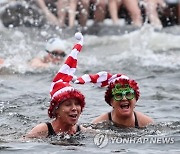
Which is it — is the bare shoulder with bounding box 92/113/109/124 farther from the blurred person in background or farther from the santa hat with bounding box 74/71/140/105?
the blurred person in background

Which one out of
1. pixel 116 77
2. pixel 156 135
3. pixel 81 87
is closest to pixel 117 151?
pixel 156 135

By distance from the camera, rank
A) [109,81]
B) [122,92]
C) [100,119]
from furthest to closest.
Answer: [100,119] → [109,81] → [122,92]

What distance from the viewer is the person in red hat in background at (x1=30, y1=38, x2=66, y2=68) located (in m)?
13.8

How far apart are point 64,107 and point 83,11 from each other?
397 inches

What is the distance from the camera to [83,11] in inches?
718

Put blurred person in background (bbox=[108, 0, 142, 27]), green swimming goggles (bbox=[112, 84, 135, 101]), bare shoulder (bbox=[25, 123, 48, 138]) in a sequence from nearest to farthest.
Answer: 1. bare shoulder (bbox=[25, 123, 48, 138])
2. green swimming goggles (bbox=[112, 84, 135, 101])
3. blurred person in background (bbox=[108, 0, 142, 27])

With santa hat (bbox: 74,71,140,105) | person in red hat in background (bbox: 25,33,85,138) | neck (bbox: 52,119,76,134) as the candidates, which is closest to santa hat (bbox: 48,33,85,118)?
person in red hat in background (bbox: 25,33,85,138)

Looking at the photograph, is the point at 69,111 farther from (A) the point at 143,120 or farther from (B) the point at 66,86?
(A) the point at 143,120

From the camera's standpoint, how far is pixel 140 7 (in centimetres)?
1811

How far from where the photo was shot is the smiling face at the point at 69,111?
8289 millimetres

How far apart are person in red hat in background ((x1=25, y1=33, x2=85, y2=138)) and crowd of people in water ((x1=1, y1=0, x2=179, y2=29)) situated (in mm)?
9522

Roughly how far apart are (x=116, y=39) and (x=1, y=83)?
578cm

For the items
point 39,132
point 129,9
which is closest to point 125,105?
point 39,132

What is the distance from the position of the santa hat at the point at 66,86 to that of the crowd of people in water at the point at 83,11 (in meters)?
9.49
